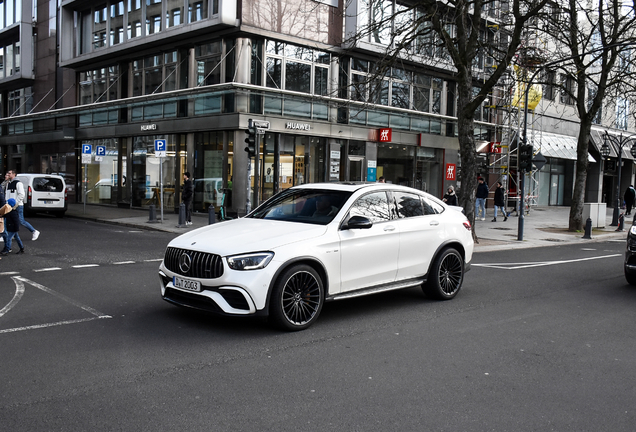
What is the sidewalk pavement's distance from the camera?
18578 mm

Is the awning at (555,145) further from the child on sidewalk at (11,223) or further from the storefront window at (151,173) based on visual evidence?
the child on sidewalk at (11,223)

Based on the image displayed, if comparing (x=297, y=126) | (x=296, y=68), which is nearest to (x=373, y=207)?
(x=297, y=126)

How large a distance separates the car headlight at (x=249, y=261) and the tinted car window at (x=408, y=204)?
2438 mm

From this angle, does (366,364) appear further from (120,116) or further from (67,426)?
(120,116)

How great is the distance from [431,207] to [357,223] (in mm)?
1999

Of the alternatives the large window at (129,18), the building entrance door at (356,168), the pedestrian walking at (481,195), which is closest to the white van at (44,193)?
the large window at (129,18)

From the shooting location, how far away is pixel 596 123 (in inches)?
1695

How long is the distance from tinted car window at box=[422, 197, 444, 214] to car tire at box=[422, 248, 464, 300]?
0.58 metres

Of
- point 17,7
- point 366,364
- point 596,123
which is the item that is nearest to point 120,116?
point 17,7

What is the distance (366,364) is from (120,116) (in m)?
26.2

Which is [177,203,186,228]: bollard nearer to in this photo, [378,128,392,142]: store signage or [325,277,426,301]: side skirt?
[378,128,392,142]: store signage

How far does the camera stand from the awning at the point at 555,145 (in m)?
36.7

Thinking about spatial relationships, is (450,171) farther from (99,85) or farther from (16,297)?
(16,297)

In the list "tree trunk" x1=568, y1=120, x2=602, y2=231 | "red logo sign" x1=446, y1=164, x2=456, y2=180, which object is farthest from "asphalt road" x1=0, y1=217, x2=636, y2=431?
"red logo sign" x1=446, y1=164, x2=456, y2=180
